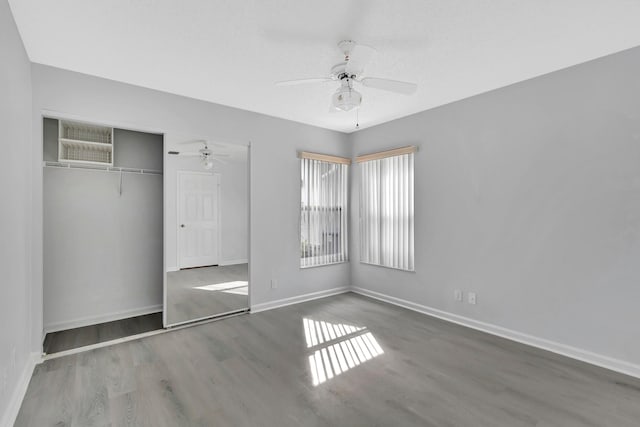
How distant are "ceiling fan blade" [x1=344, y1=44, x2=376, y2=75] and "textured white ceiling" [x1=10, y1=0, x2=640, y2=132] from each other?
0.68 feet

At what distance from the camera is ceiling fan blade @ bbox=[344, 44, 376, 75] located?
208 centimetres

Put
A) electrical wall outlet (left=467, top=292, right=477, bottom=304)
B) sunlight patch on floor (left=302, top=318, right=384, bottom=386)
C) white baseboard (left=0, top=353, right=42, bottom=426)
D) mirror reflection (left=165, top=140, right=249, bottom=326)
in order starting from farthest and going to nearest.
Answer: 1. mirror reflection (left=165, top=140, right=249, bottom=326)
2. electrical wall outlet (left=467, top=292, right=477, bottom=304)
3. sunlight patch on floor (left=302, top=318, right=384, bottom=386)
4. white baseboard (left=0, top=353, right=42, bottom=426)

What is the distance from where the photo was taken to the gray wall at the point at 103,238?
3.32 meters

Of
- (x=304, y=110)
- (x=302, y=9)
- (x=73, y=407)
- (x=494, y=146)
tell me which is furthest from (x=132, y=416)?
(x=494, y=146)

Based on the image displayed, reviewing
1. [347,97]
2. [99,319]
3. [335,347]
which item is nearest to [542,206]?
[347,97]

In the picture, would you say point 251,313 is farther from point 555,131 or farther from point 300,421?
point 555,131

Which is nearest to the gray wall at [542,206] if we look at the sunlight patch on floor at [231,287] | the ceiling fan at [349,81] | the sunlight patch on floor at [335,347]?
the sunlight patch on floor at [335,347]

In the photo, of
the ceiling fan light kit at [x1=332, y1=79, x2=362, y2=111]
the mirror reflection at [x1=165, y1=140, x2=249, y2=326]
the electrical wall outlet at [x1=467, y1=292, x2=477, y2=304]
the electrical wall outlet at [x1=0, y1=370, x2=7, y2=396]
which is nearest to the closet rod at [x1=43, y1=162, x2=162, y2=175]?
the mirror reflection at [x1=165, y1=140, x2=249, y2=326]

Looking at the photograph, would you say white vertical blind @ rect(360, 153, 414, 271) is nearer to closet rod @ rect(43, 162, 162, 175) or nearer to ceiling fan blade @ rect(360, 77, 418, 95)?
ceiling fan blade @ rect(360, 77, 418, 95)

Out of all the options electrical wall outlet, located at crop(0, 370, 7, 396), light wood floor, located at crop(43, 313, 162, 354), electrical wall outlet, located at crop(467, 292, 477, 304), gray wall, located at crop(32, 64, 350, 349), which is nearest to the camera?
electrical wall outlet, located at crop(0, 370, 7, 396)

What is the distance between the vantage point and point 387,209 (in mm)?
4488

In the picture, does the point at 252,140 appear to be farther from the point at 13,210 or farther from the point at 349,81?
the point at 13,210

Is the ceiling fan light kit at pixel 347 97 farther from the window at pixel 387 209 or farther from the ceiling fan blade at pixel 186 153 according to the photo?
the ceiling fan blade at pixel 186 153

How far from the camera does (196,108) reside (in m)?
3.62
